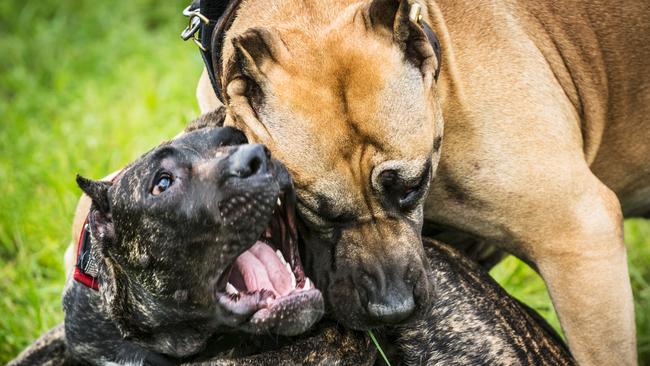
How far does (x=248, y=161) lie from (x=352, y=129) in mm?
468

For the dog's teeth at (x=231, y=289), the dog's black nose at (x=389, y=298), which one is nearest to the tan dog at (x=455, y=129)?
the dog's black nose at (x=389, y=298)

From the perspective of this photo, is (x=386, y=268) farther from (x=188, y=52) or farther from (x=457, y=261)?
(x=188, y=52)

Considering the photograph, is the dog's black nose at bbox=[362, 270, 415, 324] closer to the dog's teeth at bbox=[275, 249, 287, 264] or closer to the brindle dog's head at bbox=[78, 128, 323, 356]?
the brindle dog's head at bbox=[78, 128, 323, 356]

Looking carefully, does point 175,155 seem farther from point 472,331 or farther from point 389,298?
point 472,331

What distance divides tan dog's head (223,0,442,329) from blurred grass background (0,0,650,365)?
2002 mm

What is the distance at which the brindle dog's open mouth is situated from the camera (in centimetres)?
410

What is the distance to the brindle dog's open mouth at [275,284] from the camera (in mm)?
4098

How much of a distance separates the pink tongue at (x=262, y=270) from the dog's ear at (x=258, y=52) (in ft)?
2.63

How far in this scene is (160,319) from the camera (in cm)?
448

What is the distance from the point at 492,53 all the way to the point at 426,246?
1.00m

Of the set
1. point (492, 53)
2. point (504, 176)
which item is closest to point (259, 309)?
point (504, 176)

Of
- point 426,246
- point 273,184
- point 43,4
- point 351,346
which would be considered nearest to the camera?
point 273,184

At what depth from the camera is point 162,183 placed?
4363 mm

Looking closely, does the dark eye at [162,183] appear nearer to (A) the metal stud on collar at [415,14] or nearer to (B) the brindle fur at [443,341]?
(B) the brindle fur at [443,341]
